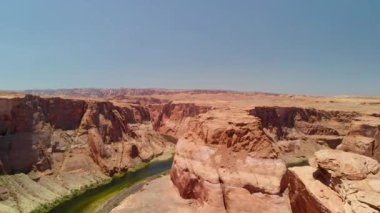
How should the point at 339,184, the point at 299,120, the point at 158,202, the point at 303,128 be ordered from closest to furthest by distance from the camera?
1. the point at 339,184
2. the point at 158,202
3. the point at 303,128
4. the point at 299,120

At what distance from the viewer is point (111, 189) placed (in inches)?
2793

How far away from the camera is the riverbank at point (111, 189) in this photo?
59.8 meters

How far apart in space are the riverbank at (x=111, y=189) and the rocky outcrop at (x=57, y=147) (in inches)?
94.2

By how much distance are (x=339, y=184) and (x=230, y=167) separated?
33.8 meters

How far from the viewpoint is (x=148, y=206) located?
169 feet

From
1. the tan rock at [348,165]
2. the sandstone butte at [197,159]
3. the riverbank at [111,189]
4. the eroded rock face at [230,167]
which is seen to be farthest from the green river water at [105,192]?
the tan rock at [348,165]

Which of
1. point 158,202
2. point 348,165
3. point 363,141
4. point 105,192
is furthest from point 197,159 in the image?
point 348,165

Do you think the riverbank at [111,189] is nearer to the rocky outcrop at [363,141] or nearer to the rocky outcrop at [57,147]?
the rocky outcrop at [57,147]

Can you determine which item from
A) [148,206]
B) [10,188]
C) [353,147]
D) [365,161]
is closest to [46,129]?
[10,188]

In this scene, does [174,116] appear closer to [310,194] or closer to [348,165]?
[310,194]

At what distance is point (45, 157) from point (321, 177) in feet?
216

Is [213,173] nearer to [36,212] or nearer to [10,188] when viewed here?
[36,212]

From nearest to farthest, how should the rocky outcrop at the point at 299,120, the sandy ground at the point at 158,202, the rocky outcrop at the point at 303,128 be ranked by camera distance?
the sandy ground at the point at 158,202, the rocky outcrop at the point at 303,128, the rocky outcrop at the point at 299,120

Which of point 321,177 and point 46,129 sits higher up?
point 321,177
